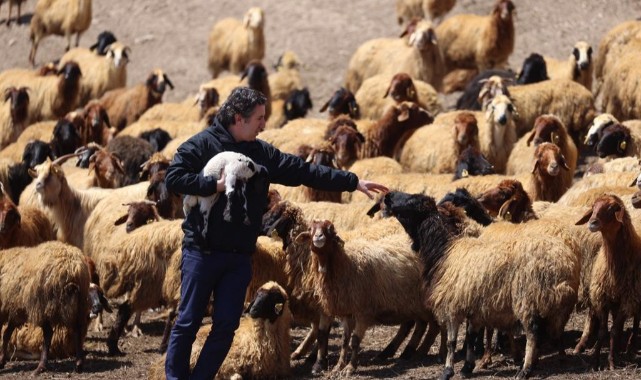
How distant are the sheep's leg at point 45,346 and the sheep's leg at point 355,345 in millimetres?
2594

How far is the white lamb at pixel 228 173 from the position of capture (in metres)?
8.01

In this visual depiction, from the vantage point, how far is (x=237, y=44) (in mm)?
23688

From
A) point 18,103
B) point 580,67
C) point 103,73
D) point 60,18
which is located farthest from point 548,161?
point 60,18

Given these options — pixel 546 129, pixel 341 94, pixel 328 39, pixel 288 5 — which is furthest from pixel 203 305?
pixel 288 5

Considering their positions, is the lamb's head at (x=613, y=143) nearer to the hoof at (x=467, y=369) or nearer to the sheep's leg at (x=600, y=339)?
the sheep's leg at (x=600, y=339)

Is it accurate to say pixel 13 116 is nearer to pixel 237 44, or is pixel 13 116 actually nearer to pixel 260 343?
pixel 237 44

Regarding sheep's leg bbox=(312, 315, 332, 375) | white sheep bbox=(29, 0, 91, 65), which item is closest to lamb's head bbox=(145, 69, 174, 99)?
white sheep bbox=(29, 0, 91, 65)

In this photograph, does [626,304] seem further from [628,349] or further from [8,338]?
[8,338]

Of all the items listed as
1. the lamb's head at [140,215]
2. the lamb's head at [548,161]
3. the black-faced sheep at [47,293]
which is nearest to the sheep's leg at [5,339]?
the black-faced sheep at [47,293]

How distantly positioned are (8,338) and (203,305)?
3900 millimetres

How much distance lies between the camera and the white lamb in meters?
8.01

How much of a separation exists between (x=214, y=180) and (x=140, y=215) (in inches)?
193

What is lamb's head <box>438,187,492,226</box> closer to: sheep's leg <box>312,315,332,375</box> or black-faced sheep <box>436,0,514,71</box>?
sheep's leg <box>312,315,332,375</box>

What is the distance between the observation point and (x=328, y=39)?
83.3 ft
